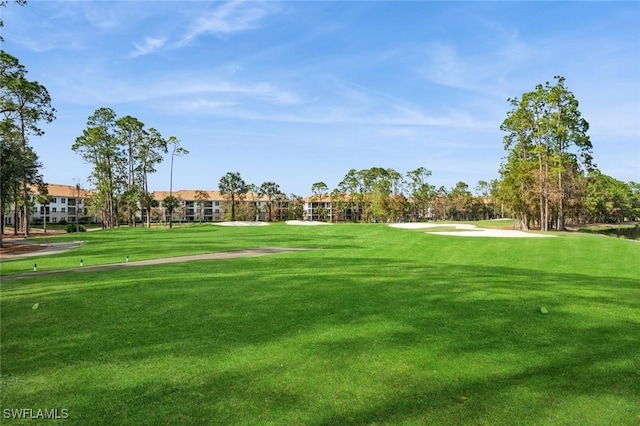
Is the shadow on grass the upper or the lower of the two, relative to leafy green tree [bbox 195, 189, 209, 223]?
lower

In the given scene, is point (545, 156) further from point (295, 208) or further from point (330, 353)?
point (295, 208)

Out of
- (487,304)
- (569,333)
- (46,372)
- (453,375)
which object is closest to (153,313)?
(46,372)

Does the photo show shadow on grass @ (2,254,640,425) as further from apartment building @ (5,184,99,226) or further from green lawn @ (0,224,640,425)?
apartment building @ (5,184,99,226)

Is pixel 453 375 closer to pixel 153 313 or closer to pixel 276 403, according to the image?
pixel 276 403

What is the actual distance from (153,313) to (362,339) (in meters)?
5.00

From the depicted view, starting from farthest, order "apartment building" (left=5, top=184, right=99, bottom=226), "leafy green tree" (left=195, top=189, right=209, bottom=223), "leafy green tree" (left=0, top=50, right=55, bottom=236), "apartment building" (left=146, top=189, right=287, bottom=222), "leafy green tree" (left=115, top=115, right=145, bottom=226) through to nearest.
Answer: "leafy green tree" (left=195, top=189, right=209, bottom=223), "apartment building" (left=146, top=189, right=287, bottom=222), "apartment building" (left=5, top=184, right=99, bottom=226), "leafy green tree" (left=115, top=115, right=145, bottom=226), "leafy green tree" (left=0, top=50, right=55, bottom=236)

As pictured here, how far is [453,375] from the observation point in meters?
5.63

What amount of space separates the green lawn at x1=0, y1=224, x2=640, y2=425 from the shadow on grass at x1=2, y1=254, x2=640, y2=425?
3cm

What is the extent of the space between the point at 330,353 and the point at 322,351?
156 mm

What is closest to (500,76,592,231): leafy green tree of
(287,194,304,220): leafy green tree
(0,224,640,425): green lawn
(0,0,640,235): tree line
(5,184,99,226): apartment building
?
(0,0,640,235): tree line

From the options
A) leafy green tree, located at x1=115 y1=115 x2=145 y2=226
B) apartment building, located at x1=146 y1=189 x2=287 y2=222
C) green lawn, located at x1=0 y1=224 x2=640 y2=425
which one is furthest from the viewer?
apartment building, located at x1=146 y1=189 x2=287 y2=222

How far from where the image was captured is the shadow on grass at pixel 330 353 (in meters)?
4.79

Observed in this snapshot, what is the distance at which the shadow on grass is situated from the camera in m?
4.79

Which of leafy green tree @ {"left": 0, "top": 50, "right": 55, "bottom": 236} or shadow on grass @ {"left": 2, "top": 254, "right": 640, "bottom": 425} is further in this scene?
leafy green tree @ {"left": 0, "top": 50, "right": 55, "bottom": 236}
